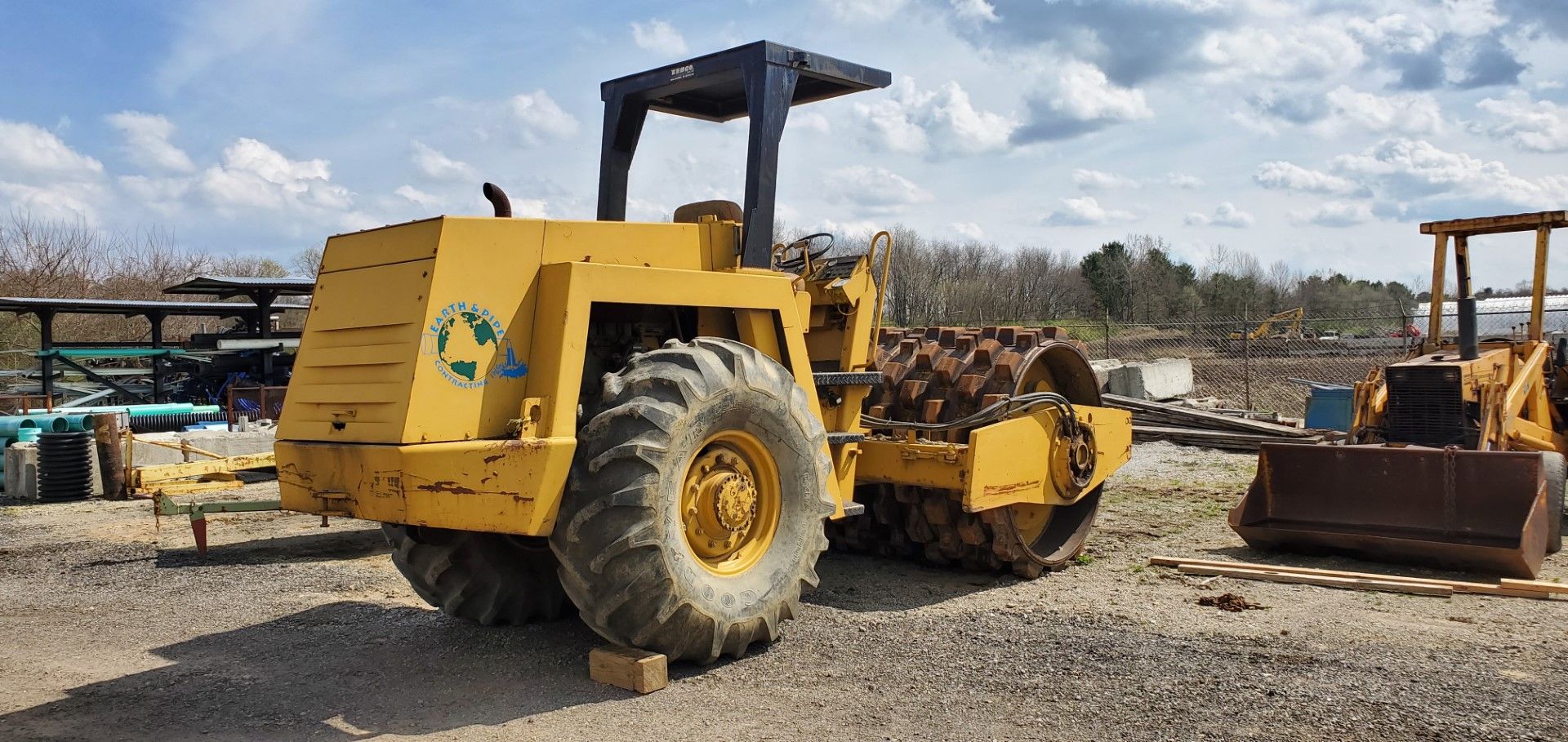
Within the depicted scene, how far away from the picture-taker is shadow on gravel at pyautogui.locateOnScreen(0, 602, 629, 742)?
4754mm

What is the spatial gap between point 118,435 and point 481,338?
32.9 feet

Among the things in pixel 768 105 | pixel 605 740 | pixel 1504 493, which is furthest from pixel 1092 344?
pixel 605 740

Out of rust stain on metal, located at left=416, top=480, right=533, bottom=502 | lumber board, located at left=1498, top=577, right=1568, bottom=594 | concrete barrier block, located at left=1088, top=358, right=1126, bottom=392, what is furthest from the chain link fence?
rust stain on metal, located at left=416, top=480, right=533, bottom=502

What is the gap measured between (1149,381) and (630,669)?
1561 cm

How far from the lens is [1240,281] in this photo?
149ft

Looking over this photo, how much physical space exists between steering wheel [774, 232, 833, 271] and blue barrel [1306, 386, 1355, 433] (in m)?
11.6

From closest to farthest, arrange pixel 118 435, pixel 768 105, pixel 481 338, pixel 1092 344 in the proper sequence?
pixel 481 338 → pixel 768 105 → pixel 118 435 → pixel 1092 344

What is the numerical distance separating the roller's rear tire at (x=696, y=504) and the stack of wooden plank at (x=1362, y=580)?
3.19 metres

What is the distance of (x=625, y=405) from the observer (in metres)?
4.91

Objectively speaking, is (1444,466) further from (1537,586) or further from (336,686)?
(336,686)

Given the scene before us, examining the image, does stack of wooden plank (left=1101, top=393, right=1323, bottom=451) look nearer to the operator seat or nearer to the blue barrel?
the blue barrel

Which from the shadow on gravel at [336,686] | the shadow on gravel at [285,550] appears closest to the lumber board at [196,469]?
the shadow on gravel at [285,550]

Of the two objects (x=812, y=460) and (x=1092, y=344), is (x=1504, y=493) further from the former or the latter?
(x=1092, y=344)

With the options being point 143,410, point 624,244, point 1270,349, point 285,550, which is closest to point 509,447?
point 624,244
